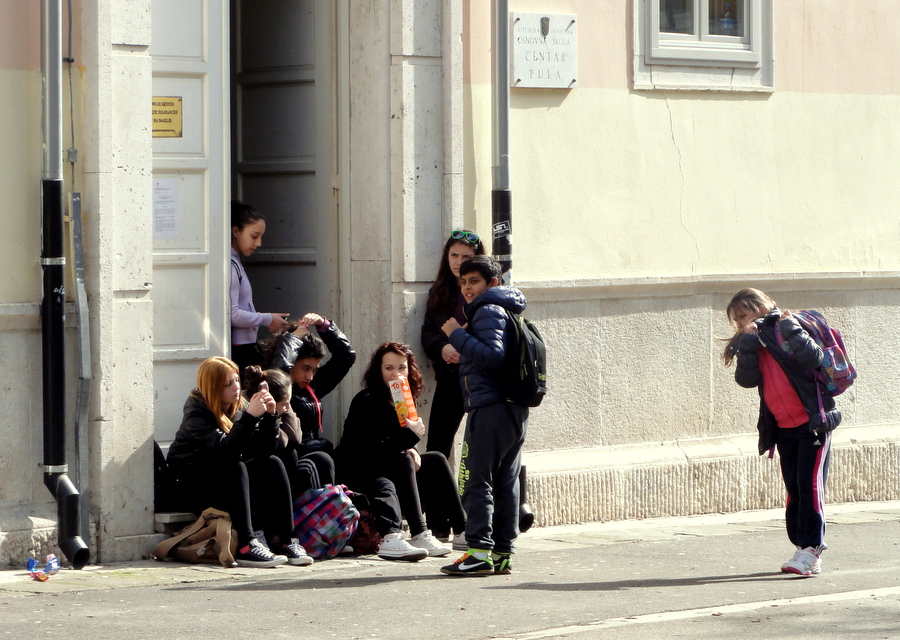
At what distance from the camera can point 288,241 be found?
1046 centimetres

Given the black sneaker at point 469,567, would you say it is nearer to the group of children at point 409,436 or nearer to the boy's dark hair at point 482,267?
the group of children at point 409,436

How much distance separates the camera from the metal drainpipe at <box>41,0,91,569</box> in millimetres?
8195

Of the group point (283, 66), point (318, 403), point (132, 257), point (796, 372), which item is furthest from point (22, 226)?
point (796, 372)

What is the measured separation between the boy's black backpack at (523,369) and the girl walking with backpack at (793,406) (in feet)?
3.48

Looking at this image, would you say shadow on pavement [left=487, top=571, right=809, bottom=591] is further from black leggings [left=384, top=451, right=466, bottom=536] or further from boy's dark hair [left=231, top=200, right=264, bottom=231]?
boy's dark hair [left=231, top=200, right=264, bottom=231]

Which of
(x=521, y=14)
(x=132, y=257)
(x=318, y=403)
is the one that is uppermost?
(x=521, y=14)

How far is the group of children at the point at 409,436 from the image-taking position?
815 centimetres

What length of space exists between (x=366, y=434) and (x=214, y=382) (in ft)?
3.23

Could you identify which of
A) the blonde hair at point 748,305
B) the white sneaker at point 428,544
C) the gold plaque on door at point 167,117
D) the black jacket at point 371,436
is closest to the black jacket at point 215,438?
the black jacket at point 371,436

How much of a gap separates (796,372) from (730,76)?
3.26 metres

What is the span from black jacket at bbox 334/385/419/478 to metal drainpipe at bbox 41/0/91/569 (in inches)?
61.0

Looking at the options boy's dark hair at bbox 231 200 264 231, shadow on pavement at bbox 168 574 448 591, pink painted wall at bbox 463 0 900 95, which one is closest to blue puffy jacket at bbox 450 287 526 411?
shadow on pavement at bbox 168 574 448 591

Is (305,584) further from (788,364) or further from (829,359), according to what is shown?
(829,359)

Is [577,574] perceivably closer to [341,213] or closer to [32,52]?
[341,213]
